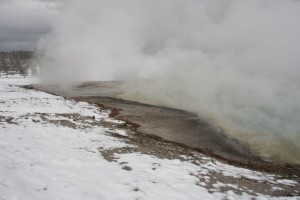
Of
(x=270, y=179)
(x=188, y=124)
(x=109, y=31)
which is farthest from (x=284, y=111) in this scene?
(x=109, y=31)

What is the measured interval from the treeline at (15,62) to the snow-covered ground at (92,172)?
118974 millimetres

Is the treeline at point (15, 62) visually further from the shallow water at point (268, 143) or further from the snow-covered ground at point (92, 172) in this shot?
the snow-covered ground at point (92, 172)

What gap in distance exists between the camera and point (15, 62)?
156 metres

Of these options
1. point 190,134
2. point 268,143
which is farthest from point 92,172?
point 268,143

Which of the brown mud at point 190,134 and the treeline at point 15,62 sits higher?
the treeline at point 15,62

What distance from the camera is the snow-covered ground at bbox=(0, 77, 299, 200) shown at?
347 inches

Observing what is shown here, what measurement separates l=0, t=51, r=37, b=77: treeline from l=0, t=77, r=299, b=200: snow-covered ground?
390 feet

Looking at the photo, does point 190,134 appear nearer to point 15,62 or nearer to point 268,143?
point 268,143

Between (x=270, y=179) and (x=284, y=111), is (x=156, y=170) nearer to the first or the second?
(x=270, y=179)

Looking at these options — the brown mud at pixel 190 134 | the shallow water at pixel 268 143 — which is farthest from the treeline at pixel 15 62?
the shallow water at pixel 268 143

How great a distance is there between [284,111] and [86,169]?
878 inches

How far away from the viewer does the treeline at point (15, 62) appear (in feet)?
456

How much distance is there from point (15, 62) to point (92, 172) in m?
160

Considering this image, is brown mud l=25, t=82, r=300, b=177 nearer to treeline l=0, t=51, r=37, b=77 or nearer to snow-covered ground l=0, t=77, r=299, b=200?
snow-covered ground l=0, t=77, r=299, b=200
